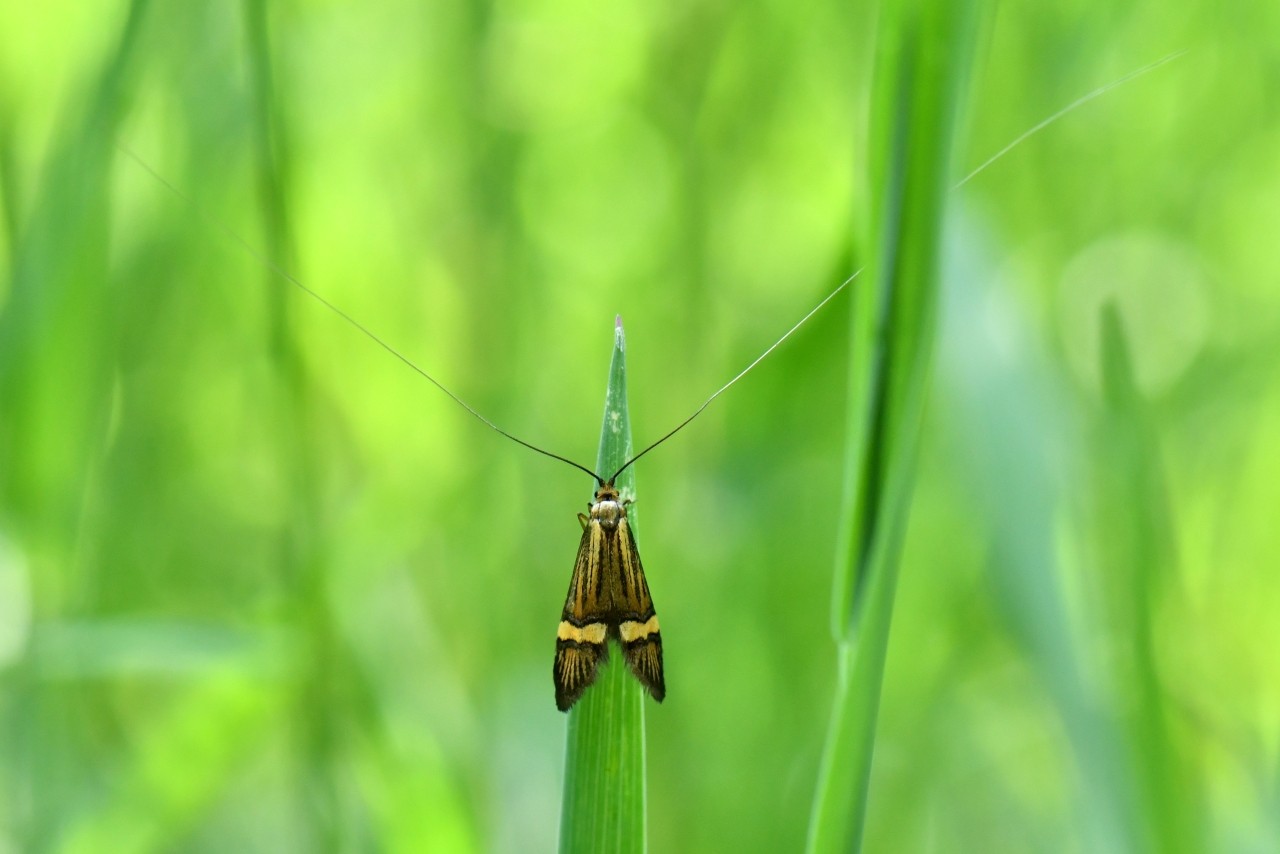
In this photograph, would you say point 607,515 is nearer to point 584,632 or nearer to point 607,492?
point 584,632

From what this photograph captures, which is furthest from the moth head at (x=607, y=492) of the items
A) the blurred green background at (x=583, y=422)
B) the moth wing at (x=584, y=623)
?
the blurred green background at (x=583, y=422)

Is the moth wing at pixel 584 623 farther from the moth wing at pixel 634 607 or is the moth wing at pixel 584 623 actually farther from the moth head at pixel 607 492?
the moth head at pixel 607 492

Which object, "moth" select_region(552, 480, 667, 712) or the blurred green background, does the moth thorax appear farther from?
the blurred green background

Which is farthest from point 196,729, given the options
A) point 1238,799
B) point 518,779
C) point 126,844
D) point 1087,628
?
point 1238,799

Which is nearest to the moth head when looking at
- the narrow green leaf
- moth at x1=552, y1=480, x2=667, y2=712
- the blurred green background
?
moth at x1=552, y1=480, x2=667, y2=712

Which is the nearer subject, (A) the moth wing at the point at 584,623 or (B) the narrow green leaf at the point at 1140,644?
(B) the narrow green leaf at the point at 1140,644

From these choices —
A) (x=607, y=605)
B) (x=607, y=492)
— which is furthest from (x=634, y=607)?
(x=607, y=492)

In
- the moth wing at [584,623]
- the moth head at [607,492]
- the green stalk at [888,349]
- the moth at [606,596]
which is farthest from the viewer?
the moth at [606,596]
